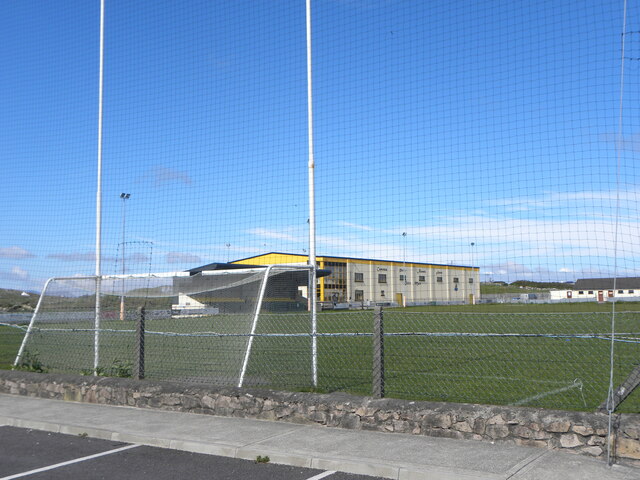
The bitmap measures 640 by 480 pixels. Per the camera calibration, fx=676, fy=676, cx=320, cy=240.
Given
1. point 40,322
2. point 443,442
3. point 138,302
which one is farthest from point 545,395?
point 40,322

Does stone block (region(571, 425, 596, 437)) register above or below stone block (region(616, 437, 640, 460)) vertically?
above

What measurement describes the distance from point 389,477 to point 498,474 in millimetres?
1008

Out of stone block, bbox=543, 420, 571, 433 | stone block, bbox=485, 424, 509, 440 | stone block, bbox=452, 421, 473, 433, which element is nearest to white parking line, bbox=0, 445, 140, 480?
stone block, bbox=452, 421, 473, 433

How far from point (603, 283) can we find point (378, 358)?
2.89m

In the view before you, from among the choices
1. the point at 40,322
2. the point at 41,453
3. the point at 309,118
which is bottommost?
the point at 41,453

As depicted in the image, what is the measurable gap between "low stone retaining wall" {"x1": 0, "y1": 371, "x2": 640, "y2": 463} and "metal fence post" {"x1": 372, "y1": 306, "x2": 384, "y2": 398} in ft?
0.56

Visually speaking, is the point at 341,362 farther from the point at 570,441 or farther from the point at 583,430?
the point at 583,430

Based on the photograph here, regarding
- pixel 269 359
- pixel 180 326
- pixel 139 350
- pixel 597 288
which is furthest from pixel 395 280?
pixel 139 350

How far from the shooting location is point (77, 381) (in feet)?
35.8

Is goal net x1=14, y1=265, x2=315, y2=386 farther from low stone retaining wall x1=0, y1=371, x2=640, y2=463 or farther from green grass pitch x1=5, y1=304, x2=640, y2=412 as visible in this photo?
low stone retaining wall x1=0, y1=371, x2=640, y2=463

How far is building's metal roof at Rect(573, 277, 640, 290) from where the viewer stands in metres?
7.76

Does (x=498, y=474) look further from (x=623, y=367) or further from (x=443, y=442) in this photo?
(x=623, y=367)

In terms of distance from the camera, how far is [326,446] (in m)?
7.36

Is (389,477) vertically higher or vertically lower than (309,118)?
lower
